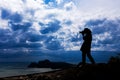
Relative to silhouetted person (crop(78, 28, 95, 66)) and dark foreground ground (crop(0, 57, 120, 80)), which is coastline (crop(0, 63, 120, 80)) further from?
silhouetted person (crop(78, 28, 95, 66))

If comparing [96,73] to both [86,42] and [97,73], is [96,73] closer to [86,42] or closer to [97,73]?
[97,73]

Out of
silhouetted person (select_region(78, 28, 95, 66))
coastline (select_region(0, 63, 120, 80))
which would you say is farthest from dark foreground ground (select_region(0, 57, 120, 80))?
silhouetted person (select_region(78, 28, 95, 66))

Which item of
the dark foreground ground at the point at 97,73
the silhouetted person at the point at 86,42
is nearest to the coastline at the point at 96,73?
the dark foreground ground at the point at 97,73

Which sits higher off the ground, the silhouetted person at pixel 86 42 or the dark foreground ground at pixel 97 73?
the silhouetted person at pixel 86 42

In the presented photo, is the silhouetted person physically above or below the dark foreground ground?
above

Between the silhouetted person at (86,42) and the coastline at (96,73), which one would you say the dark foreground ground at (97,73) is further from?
the silhouetted person at (86,42)

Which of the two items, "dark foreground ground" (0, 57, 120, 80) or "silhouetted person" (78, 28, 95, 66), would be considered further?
"silhouetted person" (78, 28, 95, 66)

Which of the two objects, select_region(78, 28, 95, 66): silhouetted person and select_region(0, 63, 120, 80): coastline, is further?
select_region(78, 28, 95, 66): silhouetted person

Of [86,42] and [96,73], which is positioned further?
[86,42]

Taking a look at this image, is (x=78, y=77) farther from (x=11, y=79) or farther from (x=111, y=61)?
(x=11, y=79)

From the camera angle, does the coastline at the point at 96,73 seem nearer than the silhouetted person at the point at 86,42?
Yes

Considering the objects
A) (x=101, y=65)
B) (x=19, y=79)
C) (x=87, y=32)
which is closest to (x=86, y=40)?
(x=87, y=32)

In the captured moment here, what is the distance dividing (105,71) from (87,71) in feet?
3.38

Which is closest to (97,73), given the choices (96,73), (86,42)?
(96,73)
